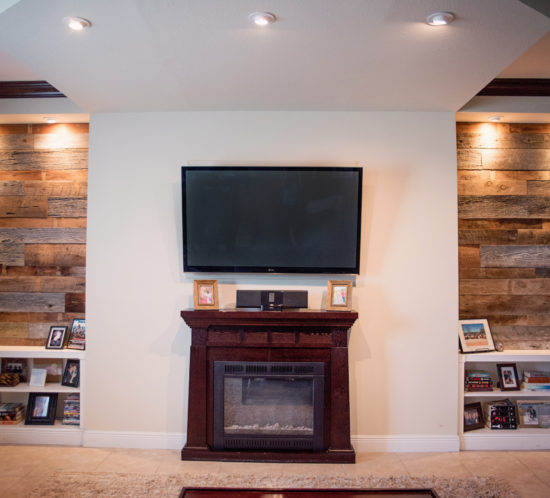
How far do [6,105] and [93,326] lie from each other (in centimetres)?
182

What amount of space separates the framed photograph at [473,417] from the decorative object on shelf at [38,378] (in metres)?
3.27

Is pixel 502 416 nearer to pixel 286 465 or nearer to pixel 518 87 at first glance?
pixel 286 465

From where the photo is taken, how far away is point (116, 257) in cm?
335

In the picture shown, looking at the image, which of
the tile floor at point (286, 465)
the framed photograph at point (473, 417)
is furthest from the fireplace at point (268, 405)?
the framed photograph at point (473, 417)

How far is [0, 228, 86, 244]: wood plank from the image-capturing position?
360 cm

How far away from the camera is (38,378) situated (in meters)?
3.46

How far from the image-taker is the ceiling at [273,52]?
6.50 ft

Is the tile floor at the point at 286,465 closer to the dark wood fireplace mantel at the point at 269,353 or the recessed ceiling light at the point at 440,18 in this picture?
the dark wood fireplace mantel at the point at 269,353

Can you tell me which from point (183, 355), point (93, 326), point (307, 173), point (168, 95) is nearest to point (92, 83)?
point (168, 95)

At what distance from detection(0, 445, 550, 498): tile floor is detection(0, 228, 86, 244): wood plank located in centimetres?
158

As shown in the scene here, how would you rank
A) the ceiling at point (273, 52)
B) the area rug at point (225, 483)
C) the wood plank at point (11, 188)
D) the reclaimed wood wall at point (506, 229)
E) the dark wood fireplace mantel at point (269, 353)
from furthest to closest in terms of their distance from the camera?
the wood plank at point (11, 188) < the reclaimed wood wall at point (506, 229) < the dark wood fireplace mantel at point (269, 353) < the area rug at point (225, 483) < the ceiling at point (273, 52)

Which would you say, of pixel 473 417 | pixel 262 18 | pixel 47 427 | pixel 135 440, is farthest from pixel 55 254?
pixel 473 417

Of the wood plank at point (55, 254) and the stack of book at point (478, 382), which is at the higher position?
the wood plank at point (55, 254)

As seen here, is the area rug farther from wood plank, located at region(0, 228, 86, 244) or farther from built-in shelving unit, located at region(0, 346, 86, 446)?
wood plank, located at region(0, 228, 86, 244)
